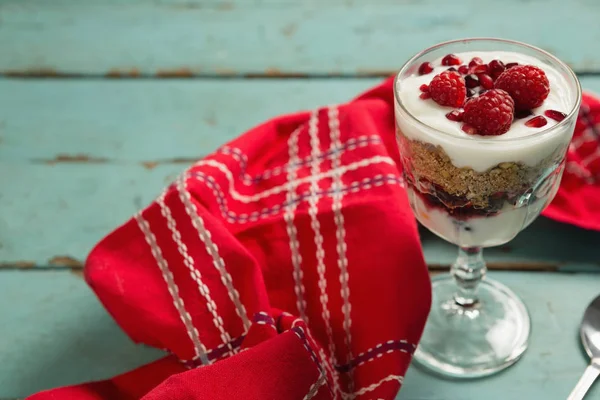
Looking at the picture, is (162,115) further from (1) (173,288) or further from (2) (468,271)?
(2) (468,271)

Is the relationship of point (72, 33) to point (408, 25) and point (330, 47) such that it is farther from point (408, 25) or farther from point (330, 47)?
point (408, 25)

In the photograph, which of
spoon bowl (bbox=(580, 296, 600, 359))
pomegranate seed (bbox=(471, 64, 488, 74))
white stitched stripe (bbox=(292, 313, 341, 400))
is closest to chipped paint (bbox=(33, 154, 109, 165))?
white stitched stripe (bbox=(292, 313, 341, 400))

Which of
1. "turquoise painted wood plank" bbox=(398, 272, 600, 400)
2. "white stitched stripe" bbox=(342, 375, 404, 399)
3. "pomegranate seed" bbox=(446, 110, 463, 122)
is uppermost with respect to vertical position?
"pomegranate seed" bbox=(446, 110, 463, 122)

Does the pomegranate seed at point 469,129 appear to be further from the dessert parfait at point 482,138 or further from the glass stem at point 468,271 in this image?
the glass stem at point 468,271

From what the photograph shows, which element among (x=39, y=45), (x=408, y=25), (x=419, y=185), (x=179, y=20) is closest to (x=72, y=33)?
(x=39, y=45)

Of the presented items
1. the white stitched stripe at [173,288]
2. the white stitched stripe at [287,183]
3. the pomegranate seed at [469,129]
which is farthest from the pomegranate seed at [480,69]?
the white stitched stripe at [173,288]

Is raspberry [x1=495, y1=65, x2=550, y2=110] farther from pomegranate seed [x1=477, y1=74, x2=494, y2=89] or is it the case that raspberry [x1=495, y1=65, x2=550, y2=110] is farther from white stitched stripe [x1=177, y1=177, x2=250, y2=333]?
white stitched stripe [x1=177, y1=177, x2=250, y2=333]

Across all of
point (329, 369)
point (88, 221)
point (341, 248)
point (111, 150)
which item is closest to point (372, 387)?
point (329, 369)
